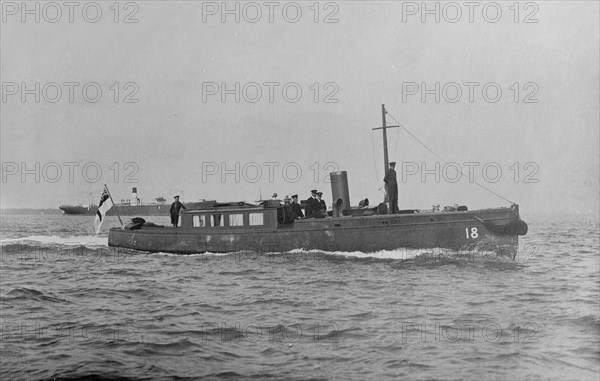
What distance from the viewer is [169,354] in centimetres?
862

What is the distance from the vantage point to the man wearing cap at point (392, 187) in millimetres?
20391

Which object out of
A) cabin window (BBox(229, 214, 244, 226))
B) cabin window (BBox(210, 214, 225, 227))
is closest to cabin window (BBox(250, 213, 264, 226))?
cabin window (BBox(229, 214, 244, 226))

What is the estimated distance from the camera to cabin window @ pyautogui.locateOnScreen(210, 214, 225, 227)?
76.1 ft

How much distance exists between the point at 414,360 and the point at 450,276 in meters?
8.32

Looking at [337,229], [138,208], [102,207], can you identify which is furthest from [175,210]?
[138,208]

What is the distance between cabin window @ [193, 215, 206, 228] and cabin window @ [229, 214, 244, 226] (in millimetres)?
1337

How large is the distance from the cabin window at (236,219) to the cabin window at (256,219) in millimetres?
479

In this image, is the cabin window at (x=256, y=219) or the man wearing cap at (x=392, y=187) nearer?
the man wearing cap at (x=392, y=187)

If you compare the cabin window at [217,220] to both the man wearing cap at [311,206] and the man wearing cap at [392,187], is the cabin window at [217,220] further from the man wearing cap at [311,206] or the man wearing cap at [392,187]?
the man wearing cap at [392,187]

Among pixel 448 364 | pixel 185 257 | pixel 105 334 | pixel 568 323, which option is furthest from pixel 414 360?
pixel 185 257

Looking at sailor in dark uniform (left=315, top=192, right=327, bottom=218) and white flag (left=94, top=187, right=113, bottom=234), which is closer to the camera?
sailor in dark uniform (left=315, top=192, right=327, bottom=218)

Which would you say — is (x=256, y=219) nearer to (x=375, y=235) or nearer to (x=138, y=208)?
(x=375, y=235)

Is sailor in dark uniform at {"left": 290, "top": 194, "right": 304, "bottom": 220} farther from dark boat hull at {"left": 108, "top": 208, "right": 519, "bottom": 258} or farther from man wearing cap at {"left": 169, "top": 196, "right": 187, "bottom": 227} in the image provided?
man wearing cap at {"left": 169, "top": 196, "right": 187, "bottom": 227}

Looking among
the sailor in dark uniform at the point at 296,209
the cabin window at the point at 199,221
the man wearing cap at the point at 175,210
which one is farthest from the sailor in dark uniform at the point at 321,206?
the man wearing cap at the point at 175,210
